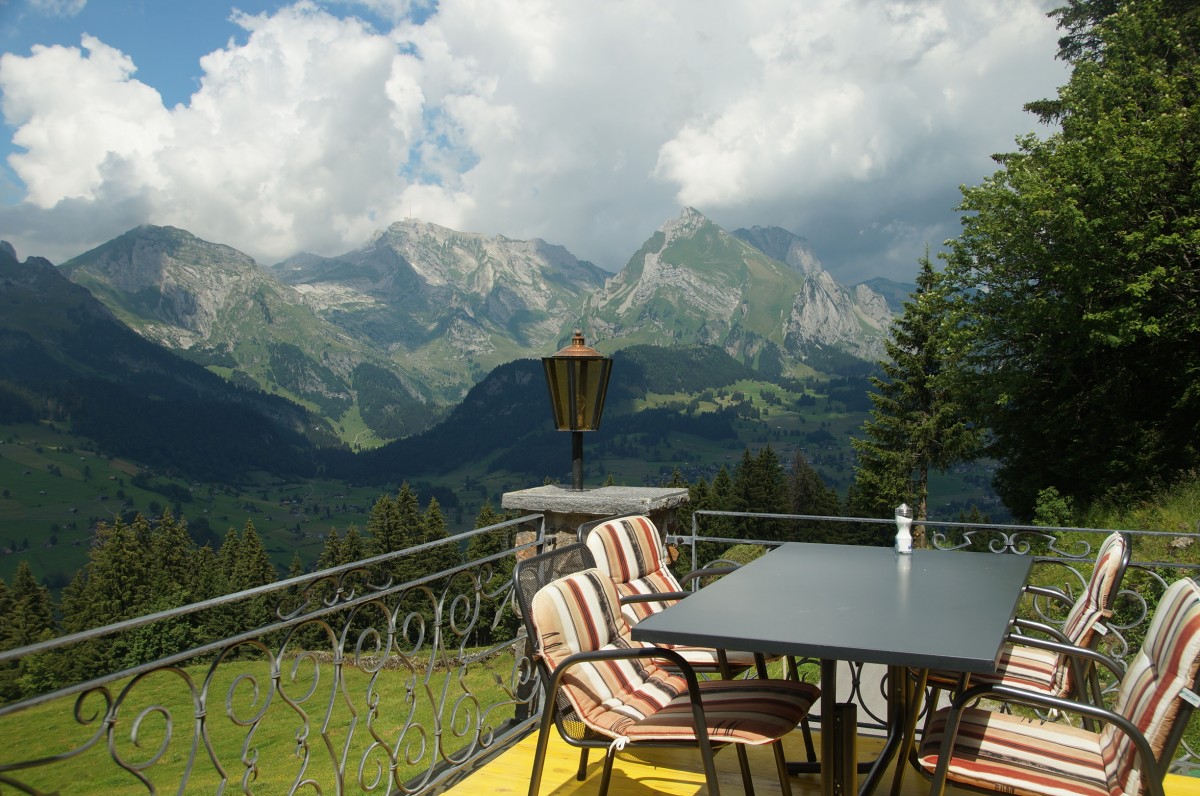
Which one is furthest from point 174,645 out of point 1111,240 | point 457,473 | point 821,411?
point 821,411

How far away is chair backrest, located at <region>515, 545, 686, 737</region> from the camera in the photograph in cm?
266

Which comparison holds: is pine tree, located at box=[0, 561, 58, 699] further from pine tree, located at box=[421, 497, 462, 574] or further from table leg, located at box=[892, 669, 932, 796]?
table leg, located at box=[892, 669, 932, 796]

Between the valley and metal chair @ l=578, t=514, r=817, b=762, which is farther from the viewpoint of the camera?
the valley

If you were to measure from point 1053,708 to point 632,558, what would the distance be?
72.8 inches

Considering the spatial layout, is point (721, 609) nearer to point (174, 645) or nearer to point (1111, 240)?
point (1111, 240)

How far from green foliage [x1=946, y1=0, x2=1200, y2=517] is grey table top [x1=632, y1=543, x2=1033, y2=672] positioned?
601 inches

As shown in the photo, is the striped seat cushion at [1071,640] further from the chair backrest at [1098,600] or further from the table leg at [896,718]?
the table leg at [896,718]

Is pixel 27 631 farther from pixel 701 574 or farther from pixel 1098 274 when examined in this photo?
pixel 701 574

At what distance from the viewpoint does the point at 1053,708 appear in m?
2.07

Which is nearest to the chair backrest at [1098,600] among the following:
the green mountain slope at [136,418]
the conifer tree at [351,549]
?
the conifer tree at [351,549]

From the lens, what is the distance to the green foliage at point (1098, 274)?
1616cm

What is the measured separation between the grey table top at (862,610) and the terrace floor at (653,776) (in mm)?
810

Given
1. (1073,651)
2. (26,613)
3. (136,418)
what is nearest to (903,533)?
(1073,651)

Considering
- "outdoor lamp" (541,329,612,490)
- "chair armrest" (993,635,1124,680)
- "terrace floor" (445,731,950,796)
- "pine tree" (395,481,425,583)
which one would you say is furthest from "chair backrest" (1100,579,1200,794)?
"pine tree" (395,481,425,583)
